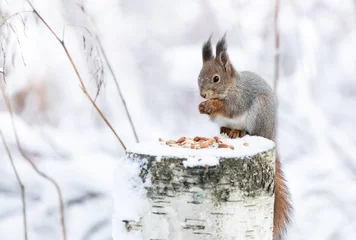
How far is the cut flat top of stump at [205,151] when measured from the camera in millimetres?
1264

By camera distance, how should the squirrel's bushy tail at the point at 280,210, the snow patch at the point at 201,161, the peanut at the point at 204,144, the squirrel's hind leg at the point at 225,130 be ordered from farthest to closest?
the squirrel's hind leg at the point at 225,130 → the squirrel's bushy tail at the point at 280,210 → the peanut at the point at 204,144 → the snow patch at the point at 201,161

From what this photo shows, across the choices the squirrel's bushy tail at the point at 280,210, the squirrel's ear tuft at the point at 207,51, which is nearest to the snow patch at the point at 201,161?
the squirrel's bushy tail at the point at 280,210

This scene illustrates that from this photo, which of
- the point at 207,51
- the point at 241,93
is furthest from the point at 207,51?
the point at 241,93

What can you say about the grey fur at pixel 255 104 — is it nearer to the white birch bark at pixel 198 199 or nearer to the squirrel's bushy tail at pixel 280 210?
the squirrel's bushy tail at pixel 280 210

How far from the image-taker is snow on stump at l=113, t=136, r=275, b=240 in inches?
49.3

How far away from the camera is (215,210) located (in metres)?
1.26

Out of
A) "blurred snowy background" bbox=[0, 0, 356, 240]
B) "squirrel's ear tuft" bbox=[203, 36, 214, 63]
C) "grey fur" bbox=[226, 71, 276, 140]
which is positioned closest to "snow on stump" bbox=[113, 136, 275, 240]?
"grey fur" bbox=[226, 71, 276, 140]

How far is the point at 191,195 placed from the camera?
1.25 meters

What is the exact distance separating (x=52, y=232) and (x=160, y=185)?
1.31m

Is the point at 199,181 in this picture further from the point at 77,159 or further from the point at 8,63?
the point at 77,159

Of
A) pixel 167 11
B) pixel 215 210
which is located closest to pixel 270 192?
pixel 215 210

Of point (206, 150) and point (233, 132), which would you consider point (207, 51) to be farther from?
point (206, 150)

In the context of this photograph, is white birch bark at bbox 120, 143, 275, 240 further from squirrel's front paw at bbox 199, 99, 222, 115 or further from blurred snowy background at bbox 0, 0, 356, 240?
blurred snowy background at bbox 0, 0, 356, 240

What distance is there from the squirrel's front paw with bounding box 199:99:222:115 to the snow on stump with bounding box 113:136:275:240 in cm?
65
